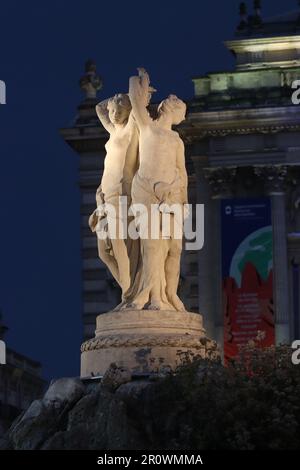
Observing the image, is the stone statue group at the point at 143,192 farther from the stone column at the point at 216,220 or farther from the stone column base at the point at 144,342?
the stone column at the point at 216,220

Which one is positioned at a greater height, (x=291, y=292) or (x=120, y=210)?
(x=291, y=292)

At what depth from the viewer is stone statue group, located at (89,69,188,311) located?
22.2 m

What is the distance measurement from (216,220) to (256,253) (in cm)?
198

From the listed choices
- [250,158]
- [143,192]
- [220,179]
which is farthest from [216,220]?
[143,192]

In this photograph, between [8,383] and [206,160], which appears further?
[8,383]

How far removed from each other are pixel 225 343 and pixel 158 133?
21.7 metres

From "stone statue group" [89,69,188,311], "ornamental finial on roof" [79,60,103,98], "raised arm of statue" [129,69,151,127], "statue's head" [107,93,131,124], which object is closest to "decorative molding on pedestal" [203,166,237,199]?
"ornamental finial on roof" [79,60,103,98]

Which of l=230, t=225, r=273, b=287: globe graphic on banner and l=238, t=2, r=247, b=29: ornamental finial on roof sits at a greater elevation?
l=238, t=2, r=247, b=29: ornamental finial on roof

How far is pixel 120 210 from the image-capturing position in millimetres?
22500

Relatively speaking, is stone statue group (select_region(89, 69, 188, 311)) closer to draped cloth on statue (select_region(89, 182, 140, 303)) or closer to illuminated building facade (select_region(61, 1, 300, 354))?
draped cloth on statue (select_region(89, 182, 140, 303))

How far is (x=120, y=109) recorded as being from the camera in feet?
75.3

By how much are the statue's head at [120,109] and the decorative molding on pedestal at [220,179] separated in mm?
22386

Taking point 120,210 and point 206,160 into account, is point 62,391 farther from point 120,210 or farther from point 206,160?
point 206,160
